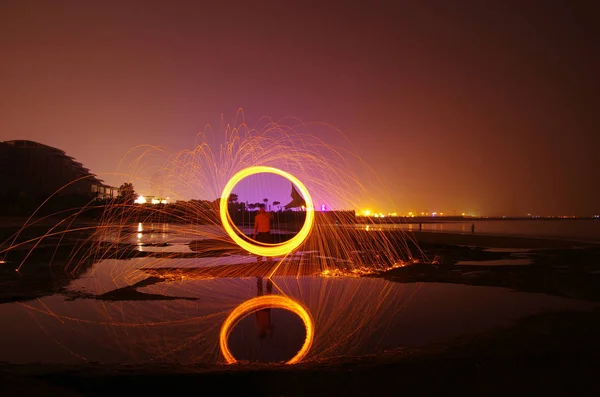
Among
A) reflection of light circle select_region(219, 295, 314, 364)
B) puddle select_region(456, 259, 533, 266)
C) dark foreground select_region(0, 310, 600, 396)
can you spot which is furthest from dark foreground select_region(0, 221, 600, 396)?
puddle select_region(456, 259, 533, 266)

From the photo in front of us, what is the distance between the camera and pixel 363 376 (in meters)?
4.67

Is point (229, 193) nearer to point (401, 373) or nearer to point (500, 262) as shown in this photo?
point (401, 373)

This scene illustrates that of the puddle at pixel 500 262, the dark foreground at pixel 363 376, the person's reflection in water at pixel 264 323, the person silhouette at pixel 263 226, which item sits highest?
the person silhouette at pixel 263 226

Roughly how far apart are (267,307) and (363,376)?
3.84m

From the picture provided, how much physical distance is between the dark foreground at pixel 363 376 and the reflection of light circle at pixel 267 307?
1.86ft

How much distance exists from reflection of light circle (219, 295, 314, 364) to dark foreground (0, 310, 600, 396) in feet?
1.86

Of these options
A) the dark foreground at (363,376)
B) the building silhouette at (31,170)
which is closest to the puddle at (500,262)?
the dark foreground at (363,376)

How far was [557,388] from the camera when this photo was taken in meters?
4.41

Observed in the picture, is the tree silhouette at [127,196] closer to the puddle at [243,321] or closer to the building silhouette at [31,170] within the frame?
the building silhouette at [31,170]

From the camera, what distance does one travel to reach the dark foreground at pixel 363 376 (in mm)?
4273

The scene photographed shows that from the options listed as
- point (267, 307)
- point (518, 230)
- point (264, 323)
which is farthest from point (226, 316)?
point (518, 230)

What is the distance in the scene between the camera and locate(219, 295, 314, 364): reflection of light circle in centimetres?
548

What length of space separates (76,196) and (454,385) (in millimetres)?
75815

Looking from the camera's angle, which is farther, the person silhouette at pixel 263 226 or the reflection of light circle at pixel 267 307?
→ the person silhouette at pixel 263 226
